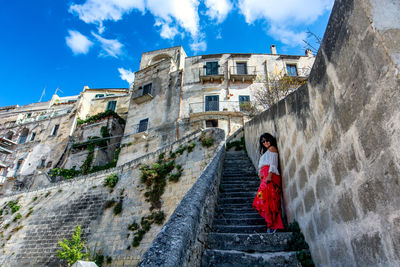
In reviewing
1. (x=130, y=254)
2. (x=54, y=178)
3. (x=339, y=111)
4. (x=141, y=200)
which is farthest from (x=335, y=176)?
(x=54, y=178)

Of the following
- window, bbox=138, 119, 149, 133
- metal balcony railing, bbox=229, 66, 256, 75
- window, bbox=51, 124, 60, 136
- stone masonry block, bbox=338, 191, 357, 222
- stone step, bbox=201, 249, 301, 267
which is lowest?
stone step, bbox=201, 249, 301, 267

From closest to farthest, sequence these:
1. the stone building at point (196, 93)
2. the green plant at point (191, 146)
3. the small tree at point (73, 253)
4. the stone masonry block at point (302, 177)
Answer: the stone masonry block at point (302, 177)
the small tree at point (73, 253)
the green plant at point (191, 146)
the stone building at point (196, 93)

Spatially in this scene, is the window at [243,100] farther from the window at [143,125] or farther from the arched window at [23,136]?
the arched window at [23,136]

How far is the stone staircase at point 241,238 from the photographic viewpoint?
279 cm

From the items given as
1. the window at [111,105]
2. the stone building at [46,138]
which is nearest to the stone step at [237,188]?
the stone building at [46,138]

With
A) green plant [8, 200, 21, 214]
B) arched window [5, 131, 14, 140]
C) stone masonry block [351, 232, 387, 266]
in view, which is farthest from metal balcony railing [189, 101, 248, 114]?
arched window [5, 131, 14, 140]

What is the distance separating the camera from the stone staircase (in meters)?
2.79

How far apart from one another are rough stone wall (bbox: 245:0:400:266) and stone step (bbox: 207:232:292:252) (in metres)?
0.37

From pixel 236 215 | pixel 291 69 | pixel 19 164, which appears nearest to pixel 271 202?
pixel 236 215

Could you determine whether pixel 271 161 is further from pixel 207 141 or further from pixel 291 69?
pixel 291 69

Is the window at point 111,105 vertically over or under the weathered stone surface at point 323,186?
over

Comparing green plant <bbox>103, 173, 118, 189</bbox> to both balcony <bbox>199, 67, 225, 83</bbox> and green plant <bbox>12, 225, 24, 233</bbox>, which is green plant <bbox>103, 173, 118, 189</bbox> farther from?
balcony <bbox>199, 67, 225, 83</bbox>

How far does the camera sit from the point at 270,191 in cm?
386

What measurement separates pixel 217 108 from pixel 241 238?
54.5 ft
